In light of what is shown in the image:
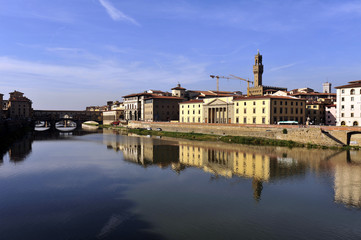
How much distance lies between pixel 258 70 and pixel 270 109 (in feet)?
315

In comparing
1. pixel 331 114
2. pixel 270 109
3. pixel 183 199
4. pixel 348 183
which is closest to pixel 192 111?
pixel 270 109

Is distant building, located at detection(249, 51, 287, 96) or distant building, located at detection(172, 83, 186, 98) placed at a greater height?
distant building, located at detection(249, 51, 287, 96)

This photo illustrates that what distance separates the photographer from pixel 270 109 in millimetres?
73688

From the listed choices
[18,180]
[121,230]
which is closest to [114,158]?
[18,180]

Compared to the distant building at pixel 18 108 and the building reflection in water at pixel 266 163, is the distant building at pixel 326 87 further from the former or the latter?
the distant building at pixel 18 108

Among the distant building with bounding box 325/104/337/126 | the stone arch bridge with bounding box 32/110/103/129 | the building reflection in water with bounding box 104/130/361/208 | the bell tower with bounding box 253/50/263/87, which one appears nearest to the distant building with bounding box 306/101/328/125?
the distant building with bounding box 325/104/337/126

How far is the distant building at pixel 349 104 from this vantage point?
66.8 meters

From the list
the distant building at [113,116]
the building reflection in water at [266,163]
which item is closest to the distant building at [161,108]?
the distant building at [113,116]

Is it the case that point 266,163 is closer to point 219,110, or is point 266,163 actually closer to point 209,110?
point 219,110

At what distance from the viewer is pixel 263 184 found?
100ft

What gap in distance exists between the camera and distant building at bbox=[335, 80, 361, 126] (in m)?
66.8

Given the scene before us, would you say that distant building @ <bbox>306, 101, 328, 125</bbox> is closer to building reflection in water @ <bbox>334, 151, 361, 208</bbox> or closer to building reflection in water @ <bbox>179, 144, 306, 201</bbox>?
building reflection in water @ <bbox>179, 144, 306, 201</bbox>

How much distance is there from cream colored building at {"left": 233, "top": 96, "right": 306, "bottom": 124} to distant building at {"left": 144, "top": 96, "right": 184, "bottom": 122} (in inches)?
1896

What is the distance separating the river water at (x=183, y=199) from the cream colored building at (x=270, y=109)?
30404 millimetres
